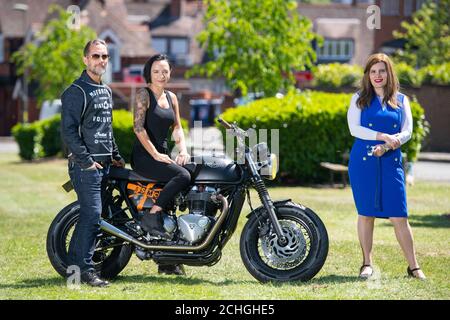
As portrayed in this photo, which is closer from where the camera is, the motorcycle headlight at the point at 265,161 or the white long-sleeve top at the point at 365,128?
the motorcycle headlight at the point at 265,161

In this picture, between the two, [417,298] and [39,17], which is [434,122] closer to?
[417,298]

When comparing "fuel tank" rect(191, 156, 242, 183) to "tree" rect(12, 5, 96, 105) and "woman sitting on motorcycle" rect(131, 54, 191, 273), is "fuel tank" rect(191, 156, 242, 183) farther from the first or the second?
"tree" rect(12, 5, 96, 105)

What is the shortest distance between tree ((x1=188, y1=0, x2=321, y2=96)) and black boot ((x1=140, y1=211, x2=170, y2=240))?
1834 centimetres

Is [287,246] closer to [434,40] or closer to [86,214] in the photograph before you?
[86,214]

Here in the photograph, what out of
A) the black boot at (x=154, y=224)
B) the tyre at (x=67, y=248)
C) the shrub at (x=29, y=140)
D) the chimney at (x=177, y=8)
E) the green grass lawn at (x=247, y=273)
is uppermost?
the chimney at (x=177, y=8)

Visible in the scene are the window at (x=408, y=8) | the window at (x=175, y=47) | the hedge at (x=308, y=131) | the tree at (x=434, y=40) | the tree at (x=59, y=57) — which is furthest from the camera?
the window at (x=175, y=47)

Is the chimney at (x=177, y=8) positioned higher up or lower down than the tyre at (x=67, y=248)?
higher up

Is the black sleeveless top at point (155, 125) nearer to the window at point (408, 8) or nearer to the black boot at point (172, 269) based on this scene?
the black boot at point (172, 269)

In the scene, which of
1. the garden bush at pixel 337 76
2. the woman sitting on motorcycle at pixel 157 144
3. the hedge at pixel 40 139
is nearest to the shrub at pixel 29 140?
the hedge at pixel 40 139

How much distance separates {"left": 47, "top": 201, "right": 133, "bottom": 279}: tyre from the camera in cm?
896

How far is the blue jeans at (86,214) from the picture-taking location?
859cm

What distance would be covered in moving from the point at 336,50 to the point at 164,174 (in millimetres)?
70748

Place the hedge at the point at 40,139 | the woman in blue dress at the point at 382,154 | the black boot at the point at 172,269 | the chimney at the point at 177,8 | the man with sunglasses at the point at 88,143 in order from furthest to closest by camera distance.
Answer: the chimney at the point at 177,8
the hedge at the point at 40,139
the black boot at the point at 172,269
the woman in blue dress at the point at 382,154
the man with sunglasses at the point at 88,143

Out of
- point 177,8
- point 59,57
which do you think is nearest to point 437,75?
point 59,57
